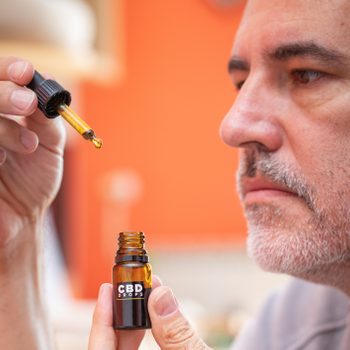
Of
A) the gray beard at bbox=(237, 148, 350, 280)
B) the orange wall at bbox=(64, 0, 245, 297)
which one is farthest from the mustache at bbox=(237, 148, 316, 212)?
the orange wall at bbox=(64, 0, 245, 297)

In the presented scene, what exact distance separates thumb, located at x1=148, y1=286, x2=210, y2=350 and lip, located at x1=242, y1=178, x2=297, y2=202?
1.08ft

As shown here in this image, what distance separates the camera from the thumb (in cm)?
91

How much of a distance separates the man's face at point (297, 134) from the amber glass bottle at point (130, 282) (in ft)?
1.04

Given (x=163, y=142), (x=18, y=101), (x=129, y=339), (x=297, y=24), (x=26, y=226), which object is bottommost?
(x=129, y=339)

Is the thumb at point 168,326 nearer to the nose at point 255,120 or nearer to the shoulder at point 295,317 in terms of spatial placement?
the nose at point 255,120

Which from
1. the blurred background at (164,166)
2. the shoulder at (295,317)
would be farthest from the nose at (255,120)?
the blurred background at (164,166)

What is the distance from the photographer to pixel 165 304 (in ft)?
3.02

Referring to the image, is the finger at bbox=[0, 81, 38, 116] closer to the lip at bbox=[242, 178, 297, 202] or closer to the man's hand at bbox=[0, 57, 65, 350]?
the man's hand at bbox=[0, 57, 65, 350]

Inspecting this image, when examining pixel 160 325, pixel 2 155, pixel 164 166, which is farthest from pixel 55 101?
pixel 164 166

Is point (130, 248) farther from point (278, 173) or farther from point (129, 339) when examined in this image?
point (278, 173)

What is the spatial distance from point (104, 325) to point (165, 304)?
0.31 ft

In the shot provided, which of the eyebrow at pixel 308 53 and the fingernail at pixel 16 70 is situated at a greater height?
the eyebrow at pixel 308 53

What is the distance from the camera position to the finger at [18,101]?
999mm

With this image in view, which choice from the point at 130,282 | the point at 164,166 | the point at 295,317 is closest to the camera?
the point at 130,282
